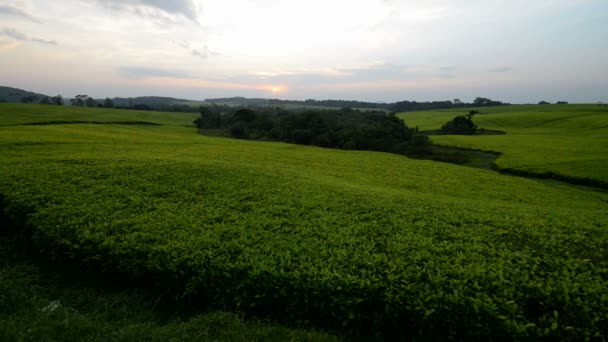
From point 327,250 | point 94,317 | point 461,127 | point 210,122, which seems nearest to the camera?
point 94,317

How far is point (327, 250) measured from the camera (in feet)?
18.8

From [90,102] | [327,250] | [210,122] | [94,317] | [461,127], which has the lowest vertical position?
[94,317]

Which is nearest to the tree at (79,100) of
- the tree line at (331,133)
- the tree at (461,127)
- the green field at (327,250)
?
the tree line at (331,133)

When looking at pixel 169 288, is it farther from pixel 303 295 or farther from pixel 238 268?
pixel 303 295

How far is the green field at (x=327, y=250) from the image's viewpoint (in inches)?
171

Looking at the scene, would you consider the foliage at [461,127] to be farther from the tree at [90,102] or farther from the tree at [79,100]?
the tree at [79,100]

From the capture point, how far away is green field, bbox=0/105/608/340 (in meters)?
4.33

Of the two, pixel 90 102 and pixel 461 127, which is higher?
pixel 90 102

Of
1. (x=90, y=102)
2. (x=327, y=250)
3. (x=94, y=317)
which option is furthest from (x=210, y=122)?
(x=90, y=102)

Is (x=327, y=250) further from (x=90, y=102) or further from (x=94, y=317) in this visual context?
(x=90, y=102)

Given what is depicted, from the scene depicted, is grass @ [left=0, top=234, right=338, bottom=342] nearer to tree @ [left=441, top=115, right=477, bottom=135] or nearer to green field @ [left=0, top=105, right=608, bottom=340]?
green field @ [left=0, top=105, right=608, bottom=340]

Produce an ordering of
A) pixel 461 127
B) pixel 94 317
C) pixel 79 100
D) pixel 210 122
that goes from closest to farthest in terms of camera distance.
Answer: pixel 94 317 → pixel 461 127 → pixel 210 122 → pixel 79 100

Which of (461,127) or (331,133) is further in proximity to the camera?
(461,127)

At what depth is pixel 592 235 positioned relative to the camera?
6.93 meters
